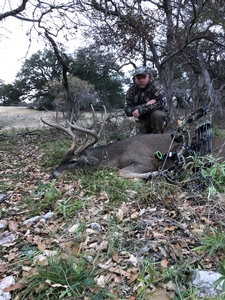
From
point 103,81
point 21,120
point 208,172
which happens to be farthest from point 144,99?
point 103,81

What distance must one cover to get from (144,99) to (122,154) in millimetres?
1595

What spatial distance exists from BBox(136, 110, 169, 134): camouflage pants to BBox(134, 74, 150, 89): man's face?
700 millimetres

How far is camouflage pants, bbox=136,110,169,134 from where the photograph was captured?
6043 mm

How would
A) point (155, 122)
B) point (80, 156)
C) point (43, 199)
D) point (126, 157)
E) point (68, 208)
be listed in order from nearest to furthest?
point (68, 208) < point (43, 199) < point (80, 156) < point (126, 157) < point (155, 122)

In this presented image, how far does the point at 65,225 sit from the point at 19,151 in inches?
166

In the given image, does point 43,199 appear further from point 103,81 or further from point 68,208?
point 103,81

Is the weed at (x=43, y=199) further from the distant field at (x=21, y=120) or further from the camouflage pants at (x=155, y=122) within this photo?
the distant field at (x=21, y=120)

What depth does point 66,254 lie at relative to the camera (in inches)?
93.9

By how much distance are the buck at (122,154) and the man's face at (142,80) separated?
1.27 meters

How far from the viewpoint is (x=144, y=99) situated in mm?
6441

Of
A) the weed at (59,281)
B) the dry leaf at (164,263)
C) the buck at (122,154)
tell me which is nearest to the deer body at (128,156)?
the buck at (122,154)

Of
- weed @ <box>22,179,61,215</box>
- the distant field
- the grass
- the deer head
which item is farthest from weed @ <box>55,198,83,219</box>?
the distant field

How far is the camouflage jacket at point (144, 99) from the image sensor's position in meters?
6.10

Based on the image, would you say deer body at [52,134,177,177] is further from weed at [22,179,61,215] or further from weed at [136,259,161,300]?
weed at [136,259,161,300]
